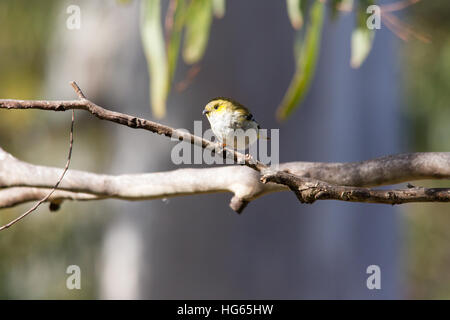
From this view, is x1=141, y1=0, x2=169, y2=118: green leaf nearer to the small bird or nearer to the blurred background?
the small bird

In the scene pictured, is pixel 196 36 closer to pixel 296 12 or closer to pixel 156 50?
pixel 156 50

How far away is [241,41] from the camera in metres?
2.46

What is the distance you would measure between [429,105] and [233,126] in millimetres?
4235

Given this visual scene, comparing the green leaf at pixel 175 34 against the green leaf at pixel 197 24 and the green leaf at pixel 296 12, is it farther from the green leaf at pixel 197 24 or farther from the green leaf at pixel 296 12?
the green leaf at pixel 296 12

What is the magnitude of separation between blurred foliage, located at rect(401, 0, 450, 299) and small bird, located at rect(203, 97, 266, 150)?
3699 millimetres

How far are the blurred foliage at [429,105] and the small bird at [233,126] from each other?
3.70 metres

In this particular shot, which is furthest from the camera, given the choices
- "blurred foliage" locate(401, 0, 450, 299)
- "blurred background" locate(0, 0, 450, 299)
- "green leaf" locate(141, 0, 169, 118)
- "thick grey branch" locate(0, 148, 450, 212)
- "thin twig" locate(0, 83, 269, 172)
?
"blurred foliage" locate(401, 0, 450, 299)

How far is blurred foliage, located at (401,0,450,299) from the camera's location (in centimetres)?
506

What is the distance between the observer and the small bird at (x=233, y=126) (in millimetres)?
1382

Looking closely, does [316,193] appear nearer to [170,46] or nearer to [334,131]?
[170,46]

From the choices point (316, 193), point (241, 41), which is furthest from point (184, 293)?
point (316, 193)

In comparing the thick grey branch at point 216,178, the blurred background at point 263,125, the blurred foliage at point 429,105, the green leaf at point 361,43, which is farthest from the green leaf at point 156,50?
the blurred foliage at point 429,105

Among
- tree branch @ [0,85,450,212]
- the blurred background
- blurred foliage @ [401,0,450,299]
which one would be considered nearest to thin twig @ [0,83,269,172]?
tree branch @ [0,85,450,212]

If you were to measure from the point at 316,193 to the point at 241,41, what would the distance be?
1.66m
